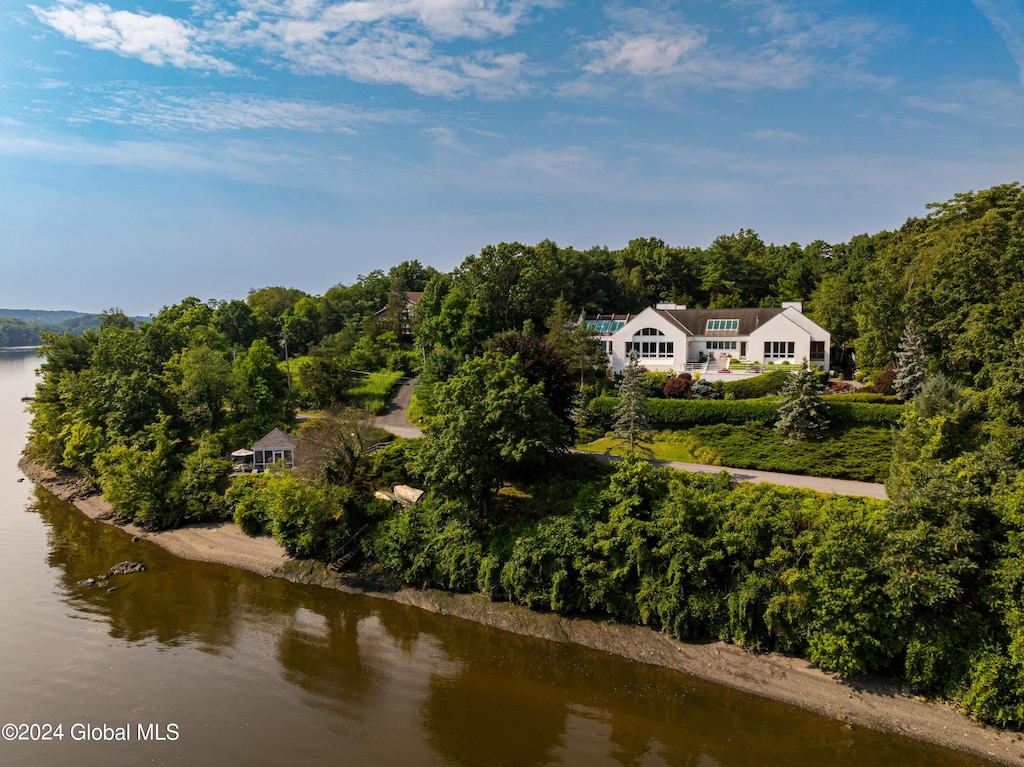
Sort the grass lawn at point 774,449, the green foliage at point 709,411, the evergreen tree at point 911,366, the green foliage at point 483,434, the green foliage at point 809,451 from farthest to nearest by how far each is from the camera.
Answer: the green foliage at point 709,411, the evergreen tree at point 911,366, the grass lawn at point 774,449, the green foliage at point 809,451, the green foliage at point 483,434

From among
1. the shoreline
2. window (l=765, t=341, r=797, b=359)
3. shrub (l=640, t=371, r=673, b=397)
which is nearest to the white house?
window (l=765, t=341, r=797, b=359)

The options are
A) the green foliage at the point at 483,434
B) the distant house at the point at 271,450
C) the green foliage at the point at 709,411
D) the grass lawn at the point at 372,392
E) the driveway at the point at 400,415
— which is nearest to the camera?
the green foliage at the point at 483,434

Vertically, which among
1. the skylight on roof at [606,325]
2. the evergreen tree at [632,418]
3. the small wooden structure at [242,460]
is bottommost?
the small wooden structure at [242,460]

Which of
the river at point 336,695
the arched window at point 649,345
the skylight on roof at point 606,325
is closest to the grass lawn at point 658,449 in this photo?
the river at point 336,695

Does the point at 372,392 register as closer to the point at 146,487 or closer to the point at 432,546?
the point at 146,487

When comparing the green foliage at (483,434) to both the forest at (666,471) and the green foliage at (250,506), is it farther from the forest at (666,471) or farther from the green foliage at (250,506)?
the green foliage at (250,506)

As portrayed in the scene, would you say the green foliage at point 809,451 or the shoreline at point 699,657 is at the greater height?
the green foliage at point 809,451

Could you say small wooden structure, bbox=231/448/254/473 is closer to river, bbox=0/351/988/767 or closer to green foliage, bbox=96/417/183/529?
green foliage, bbox=96/417/183/529

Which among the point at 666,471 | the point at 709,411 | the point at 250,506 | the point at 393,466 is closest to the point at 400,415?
the point at 393,466
